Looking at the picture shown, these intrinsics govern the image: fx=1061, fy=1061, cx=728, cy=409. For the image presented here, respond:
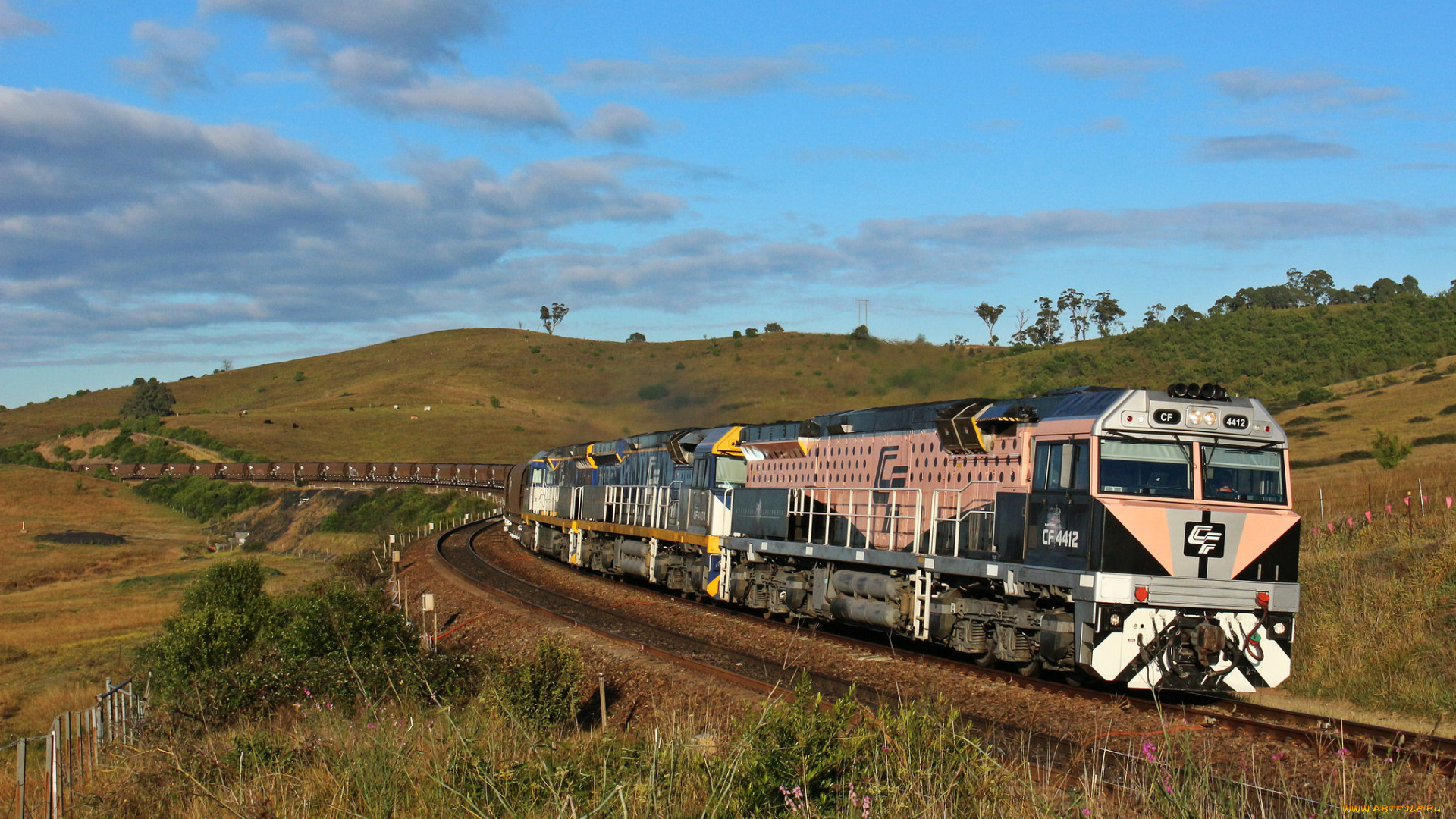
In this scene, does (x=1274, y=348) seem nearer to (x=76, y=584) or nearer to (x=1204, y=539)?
(x=1204, y=539)

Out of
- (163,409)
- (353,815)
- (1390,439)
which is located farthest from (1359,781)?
(163,409)

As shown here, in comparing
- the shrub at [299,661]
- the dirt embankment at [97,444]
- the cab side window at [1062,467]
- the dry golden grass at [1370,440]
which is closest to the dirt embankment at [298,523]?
the dirt embankment at [97,444]

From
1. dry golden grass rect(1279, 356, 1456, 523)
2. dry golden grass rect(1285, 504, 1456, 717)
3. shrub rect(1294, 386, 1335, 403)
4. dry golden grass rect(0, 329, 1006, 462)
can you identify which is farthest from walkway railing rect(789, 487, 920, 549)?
shrub rect(1294, 386, 1335, 403)

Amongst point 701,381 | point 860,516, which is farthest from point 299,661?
point 701,381

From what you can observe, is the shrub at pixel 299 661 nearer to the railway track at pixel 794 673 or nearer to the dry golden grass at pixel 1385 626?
the railway track at pixel 794 673

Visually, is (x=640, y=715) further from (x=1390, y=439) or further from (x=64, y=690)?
(x=1390, y=439)

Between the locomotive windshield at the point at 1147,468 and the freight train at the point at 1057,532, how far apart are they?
0.06 feet

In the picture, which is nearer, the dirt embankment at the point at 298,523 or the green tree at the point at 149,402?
the dirt embankment at the point at 298,523

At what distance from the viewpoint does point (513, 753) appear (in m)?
8.15

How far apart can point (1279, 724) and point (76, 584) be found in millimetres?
50110

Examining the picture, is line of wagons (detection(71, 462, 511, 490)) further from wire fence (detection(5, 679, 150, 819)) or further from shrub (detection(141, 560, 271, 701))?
wire fence (detection(5, 679, 150, 819))

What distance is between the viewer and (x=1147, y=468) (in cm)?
1235

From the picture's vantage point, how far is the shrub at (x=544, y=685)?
1189 cm

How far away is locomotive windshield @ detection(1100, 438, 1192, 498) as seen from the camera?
12266mm
